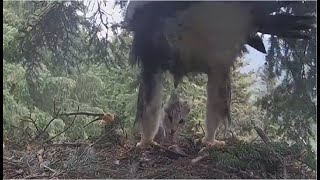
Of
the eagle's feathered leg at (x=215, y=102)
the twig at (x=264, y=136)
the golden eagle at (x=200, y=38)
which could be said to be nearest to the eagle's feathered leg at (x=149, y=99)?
the golden eagle at (x=200, y=38)

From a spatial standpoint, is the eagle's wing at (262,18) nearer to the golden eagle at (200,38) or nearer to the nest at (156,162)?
the golden eagle at (200,38)

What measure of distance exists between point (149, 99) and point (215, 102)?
0.15 m

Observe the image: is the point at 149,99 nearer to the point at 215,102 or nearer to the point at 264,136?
the point at 215,102

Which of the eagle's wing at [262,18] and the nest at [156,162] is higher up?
the eagle's wing at [262,18]

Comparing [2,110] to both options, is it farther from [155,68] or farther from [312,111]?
[312,111]

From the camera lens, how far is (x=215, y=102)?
43.8 inches

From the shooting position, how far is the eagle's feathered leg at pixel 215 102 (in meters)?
1.10

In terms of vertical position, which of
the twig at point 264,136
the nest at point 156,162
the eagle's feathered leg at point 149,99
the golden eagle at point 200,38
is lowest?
the nest at point 156,162

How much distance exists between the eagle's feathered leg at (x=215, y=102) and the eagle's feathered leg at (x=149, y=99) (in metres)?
0.12

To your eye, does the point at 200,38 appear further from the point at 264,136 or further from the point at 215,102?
the point at 264,136

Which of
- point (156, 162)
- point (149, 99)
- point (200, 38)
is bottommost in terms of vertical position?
point (156, 162)

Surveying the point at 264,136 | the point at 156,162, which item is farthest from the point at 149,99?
the point at 264,136

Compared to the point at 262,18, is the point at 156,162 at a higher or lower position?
lower

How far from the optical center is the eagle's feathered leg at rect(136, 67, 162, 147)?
43.7 inches
